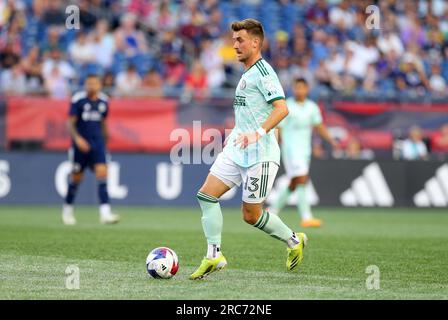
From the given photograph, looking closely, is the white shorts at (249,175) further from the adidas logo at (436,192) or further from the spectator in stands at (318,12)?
the spectator in stands at (318,12)

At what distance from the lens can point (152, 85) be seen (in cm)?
2247

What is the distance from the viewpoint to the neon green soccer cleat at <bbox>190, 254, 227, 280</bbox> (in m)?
9.46

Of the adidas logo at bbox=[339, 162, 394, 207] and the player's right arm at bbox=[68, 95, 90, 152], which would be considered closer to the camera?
the player's right arm at bbox=[68, 95, 90, 152]

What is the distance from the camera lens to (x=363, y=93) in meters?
23.0

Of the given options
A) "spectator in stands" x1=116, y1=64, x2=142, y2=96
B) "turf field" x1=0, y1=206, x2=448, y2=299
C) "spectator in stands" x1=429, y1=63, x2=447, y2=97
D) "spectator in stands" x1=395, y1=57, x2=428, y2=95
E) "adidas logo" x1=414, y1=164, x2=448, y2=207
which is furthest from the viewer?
"spectator in stands" x1=429, y1=63, x2=447, y2=97

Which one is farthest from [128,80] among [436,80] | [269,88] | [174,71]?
[269,88]

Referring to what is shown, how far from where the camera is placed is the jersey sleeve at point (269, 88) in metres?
9.62

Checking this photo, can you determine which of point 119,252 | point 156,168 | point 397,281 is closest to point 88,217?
point 156,168

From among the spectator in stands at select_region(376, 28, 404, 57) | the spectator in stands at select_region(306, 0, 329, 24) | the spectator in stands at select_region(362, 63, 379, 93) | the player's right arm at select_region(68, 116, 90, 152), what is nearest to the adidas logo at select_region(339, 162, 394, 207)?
the spectator in stands at select_region(362, 63, 379, 93)

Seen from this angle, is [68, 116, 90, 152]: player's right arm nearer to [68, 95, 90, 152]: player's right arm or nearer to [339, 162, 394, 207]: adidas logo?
[68, 95, 90, 152]: player's right arm

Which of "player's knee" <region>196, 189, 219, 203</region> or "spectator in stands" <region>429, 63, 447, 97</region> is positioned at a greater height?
"spectator in stands" <region>429, 63, 447, 97</region>

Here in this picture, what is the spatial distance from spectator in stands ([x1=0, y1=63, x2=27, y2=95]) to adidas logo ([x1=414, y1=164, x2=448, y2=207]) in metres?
9.13

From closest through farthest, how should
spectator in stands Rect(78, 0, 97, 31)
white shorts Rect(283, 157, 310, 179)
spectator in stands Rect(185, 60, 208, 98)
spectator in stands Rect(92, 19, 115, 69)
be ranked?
white shorts Rect(283, 157, 310, 179) < spectator in stands Rect(185, 60, 208, 98) < spectator in stands Rect(92, 19, 115, 69) < spectator in stands Rect(78, 0, 97, 31)

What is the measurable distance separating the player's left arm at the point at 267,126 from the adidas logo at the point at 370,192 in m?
12.5
